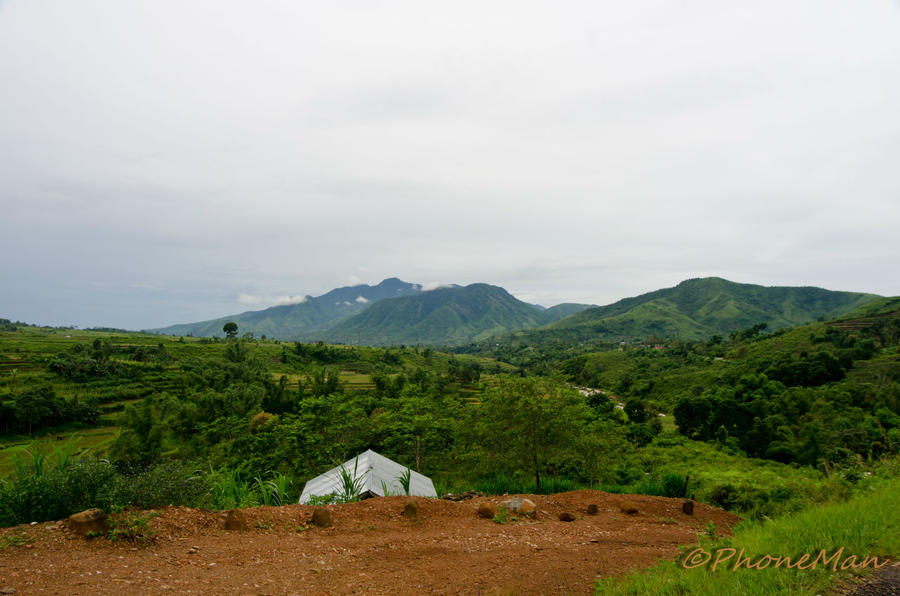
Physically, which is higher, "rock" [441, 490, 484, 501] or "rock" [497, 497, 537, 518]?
"rock" [497, 497, 537, 518]

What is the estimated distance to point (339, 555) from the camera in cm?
583

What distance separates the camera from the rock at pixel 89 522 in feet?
17.7

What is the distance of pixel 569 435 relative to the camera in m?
15.3

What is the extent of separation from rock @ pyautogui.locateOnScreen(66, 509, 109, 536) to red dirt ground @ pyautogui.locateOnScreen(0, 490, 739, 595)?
11cm

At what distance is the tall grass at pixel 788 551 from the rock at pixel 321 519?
15.5ft

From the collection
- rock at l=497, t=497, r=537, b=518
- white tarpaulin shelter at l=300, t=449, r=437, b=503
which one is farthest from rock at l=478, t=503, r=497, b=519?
white tarpaulin shelter at l=300, t=449, r=437, b=503

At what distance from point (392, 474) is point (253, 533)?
9.21m

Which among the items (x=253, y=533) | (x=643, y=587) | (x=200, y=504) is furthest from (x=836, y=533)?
(x=200, y=504)

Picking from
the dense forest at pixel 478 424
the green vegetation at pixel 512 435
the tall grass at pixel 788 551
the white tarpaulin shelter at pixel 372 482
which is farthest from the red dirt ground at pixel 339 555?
the white tarpaulin shelter at pixel 372 482

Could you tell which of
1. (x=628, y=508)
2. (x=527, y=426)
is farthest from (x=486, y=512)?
(x=527, y=426)

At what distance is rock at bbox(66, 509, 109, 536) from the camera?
541 cm

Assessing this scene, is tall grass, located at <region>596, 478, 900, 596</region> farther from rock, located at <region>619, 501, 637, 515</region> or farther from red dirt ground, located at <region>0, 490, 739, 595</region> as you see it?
rock, located at <region>619, 501, 637, 515</region>

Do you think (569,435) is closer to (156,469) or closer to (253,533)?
(253,533)

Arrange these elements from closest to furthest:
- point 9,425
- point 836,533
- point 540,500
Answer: point 836,533 < point 540,500 < point 9,425
